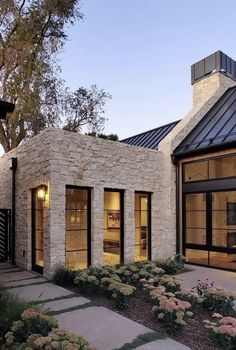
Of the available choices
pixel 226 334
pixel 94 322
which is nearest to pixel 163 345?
pixel 226 334

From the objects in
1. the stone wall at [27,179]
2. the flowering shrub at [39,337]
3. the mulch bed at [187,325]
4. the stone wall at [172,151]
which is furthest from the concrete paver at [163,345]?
the stone wall at [172,151]

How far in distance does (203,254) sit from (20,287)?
18.5 feet

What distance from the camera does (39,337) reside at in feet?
10.5

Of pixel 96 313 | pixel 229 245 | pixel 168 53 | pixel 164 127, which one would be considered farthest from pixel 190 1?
pixel 96 313

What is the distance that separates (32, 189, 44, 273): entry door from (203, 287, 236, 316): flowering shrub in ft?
15.4

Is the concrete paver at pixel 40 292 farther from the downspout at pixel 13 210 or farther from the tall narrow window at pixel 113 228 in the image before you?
the downspout at pixel 13 210

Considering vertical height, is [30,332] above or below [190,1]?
below

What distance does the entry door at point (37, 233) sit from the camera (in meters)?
8.30

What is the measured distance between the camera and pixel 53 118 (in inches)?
618

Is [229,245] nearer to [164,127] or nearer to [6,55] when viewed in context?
[164,127]

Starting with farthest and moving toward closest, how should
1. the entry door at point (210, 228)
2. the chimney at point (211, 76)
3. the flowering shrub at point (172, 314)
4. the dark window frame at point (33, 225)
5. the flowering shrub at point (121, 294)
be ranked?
1. the chimney at point (211, 76)
2. the entry door at point (210, 228)
3. the dark window frame at point (33, 225)
4. the flowering shrub at point (121, 294)
5. the flowering shrub at point (172, 314)

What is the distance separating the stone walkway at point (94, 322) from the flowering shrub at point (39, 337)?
678 millimetres

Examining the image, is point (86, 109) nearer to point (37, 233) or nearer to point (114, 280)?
point (37, 233)

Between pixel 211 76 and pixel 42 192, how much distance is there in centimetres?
828
